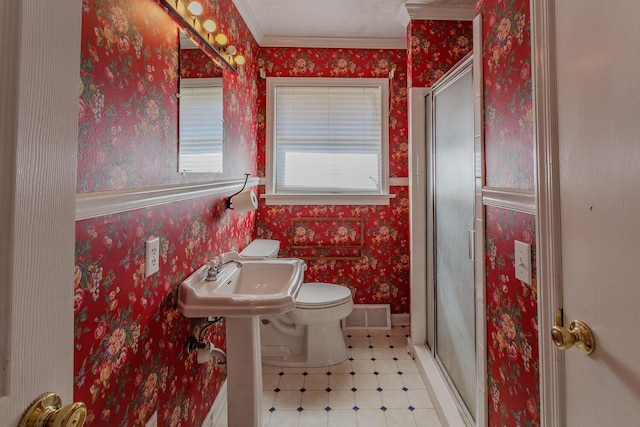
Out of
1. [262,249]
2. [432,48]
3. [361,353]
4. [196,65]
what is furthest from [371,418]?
[432,48]

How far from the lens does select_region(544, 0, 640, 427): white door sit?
0.60m

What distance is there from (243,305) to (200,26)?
1290 mm

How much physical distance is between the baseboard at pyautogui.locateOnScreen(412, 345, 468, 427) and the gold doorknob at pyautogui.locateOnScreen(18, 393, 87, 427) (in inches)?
66.9

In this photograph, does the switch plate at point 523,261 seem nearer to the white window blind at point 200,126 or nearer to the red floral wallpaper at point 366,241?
the white window blind at point 200,126

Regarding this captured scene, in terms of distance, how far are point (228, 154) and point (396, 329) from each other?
1.99 m

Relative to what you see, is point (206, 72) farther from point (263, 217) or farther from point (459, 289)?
point (459, 289)

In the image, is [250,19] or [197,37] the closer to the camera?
[197,37]

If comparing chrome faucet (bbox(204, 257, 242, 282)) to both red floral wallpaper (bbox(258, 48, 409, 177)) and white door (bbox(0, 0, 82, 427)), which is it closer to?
white door (bbox(0, 0, 82, 427))

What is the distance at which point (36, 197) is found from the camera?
42 cm

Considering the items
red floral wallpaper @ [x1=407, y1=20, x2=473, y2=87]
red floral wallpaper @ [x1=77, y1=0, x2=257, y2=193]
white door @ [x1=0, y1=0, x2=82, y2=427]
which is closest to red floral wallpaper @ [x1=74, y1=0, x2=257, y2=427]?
red floral wallpaper @ [x1=77, y1=0, x2=257, y2=193]

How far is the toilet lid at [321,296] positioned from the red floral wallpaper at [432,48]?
161 cm

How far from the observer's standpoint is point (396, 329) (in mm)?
2762

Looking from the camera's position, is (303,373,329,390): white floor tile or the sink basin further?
(303,373,329,390): white floor tile

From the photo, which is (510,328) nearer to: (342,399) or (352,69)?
(342,399)
